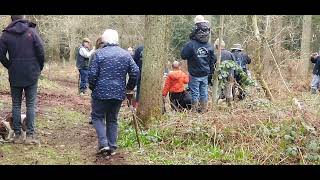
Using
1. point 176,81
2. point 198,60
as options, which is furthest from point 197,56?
point 176,81

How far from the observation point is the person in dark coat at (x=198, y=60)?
9.84 m

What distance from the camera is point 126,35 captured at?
32.5 meters

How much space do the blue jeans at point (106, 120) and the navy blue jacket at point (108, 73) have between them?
14cm

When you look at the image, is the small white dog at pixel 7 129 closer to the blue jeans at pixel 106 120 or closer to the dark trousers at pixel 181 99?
the blue jeans at pixel 106 120

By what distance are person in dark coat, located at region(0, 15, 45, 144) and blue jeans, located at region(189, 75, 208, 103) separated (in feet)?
11.4

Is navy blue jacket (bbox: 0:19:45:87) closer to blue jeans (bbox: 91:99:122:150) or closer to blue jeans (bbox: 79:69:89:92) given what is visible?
blue jeans (bbox: 91:99:122:150)

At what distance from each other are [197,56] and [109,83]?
3.24m

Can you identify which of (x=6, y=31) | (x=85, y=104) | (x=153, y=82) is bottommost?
(x=85, y=104)

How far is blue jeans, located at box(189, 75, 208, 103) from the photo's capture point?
9.98 metres

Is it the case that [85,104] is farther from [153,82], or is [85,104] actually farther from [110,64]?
[110,64]
